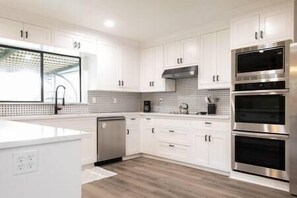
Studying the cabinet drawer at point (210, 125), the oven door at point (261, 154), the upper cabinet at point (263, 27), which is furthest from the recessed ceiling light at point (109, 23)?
the oven door at point (261, 154)

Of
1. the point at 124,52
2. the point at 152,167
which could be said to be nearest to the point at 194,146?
the point at 152,167

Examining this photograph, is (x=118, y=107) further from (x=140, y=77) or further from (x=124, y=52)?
(x=124, y=52)

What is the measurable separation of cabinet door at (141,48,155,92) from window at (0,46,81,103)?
1.38 metres

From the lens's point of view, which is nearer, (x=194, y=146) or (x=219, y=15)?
(x=219, y=15)

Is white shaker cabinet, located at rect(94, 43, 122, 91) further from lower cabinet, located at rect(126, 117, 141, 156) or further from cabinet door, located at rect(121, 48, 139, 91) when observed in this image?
lower cabinet, located at rect(126, 117, 141, 156)

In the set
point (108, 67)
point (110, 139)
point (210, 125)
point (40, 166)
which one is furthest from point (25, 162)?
point (108, 67)

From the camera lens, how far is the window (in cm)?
370

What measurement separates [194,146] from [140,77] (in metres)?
2.05

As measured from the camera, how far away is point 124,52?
4.84 meters

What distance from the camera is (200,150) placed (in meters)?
3.84

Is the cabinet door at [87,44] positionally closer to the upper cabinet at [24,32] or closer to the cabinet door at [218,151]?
the upper cabinet at [24,32]

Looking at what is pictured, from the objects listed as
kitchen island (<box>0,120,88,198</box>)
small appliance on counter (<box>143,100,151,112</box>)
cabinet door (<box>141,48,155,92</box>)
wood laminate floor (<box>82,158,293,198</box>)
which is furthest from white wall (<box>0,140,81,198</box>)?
small appliance on counter (<box>143,100,151,112</box>)

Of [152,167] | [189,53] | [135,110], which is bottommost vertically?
[152,167]

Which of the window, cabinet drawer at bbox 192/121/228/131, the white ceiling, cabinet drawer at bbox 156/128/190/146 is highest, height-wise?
the white ceiling
